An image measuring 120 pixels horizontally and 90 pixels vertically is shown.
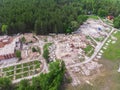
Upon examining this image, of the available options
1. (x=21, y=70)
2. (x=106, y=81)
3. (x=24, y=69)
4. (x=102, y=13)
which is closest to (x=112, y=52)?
(x=106, y=81)

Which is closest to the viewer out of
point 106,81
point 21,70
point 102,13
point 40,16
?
point 106,81

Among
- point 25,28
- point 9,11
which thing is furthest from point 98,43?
point 9,11

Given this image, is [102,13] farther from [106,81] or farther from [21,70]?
[21,70]

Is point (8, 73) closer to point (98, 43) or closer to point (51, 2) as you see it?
point (98, 43)

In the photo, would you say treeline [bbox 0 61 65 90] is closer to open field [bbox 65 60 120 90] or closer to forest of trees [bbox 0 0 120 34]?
open field [bbox 65 60 120 90]

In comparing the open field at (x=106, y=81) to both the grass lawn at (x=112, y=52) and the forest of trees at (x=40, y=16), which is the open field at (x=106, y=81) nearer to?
the grass lawn at (x=112, y=52)

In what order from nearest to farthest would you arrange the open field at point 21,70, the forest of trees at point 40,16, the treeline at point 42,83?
the treeline at point 42,83 → the open field at point 21,70 → the forest of trees at point 40,16

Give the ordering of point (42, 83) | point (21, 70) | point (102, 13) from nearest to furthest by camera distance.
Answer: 1. point (42, 83)
2. point (21, 70)
3. point (102, 13)

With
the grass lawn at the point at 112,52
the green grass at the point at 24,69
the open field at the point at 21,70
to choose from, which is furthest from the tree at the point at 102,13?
the open field at the point at 21,70
